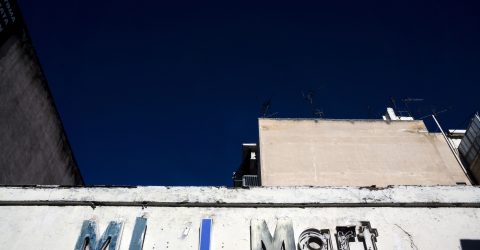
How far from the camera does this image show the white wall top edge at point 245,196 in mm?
6270

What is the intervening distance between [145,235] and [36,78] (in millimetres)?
6686

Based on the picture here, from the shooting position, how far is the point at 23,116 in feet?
31.9

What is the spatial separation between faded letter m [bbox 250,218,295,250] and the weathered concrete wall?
6.01 metres

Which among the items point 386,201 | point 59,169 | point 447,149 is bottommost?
point 386,201

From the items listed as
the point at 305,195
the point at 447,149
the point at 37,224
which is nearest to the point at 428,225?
the point at 305,195

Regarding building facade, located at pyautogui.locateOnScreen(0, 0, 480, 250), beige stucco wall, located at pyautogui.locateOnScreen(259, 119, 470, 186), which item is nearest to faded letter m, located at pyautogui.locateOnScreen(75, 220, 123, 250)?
building facade, located at pyautogui.locateOnScreen(0, 0, 480, 250)

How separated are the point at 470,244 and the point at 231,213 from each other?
354cm

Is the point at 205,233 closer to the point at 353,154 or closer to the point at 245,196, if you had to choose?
the point at 245,196

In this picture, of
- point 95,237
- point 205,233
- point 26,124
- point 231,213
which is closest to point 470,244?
point 231,213

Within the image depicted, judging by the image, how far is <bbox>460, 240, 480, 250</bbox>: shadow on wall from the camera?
228 inches

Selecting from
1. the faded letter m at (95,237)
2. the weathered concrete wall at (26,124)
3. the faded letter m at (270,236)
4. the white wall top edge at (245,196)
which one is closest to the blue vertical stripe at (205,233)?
the white wall top edge at (245,196)

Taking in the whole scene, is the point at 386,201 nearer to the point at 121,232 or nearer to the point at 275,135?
the point at 121,232

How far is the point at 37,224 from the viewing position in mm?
6012

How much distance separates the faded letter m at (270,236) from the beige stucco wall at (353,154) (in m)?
8.38
